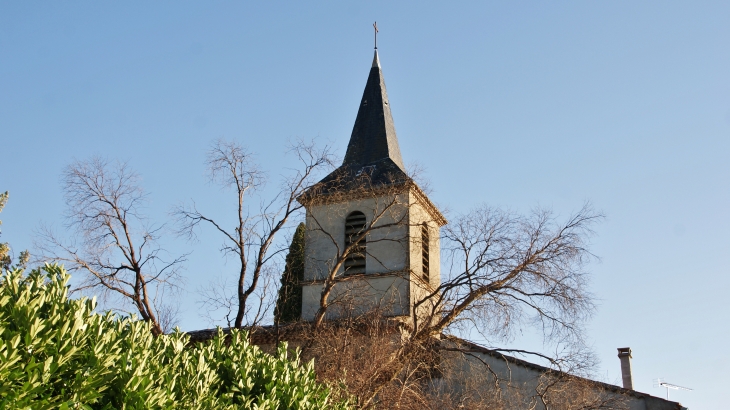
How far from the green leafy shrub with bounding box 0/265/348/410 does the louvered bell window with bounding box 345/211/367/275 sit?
41.6 feet

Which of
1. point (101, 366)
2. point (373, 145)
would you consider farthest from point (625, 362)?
point (101, 366)

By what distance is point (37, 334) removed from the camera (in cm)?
541

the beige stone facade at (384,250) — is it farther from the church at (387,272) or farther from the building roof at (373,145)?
the building roof at (373,145)

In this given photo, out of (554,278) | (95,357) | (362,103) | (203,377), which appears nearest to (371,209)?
(362,103)

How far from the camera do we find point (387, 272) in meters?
20.7

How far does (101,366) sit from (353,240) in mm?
16403

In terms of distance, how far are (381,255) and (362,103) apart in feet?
21.0

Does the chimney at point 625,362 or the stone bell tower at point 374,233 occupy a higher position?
the stone bell tower at point 374,233

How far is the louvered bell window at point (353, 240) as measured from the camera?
2120 centimetres

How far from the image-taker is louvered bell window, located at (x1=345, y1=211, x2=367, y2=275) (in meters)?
21.2

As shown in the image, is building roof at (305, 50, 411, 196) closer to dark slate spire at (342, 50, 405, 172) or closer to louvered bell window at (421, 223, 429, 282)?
dark slate spire at (342, 50, 405, 172)

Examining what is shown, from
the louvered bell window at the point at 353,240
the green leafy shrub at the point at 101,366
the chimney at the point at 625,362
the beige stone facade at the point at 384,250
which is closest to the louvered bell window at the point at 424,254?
the beige stone facade at the point at 384,250

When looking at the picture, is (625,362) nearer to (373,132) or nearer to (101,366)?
(373,132)

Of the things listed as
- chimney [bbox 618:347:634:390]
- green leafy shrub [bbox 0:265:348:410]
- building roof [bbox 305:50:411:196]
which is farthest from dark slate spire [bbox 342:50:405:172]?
green leafy shrub [bbox 0:265:348:410]
